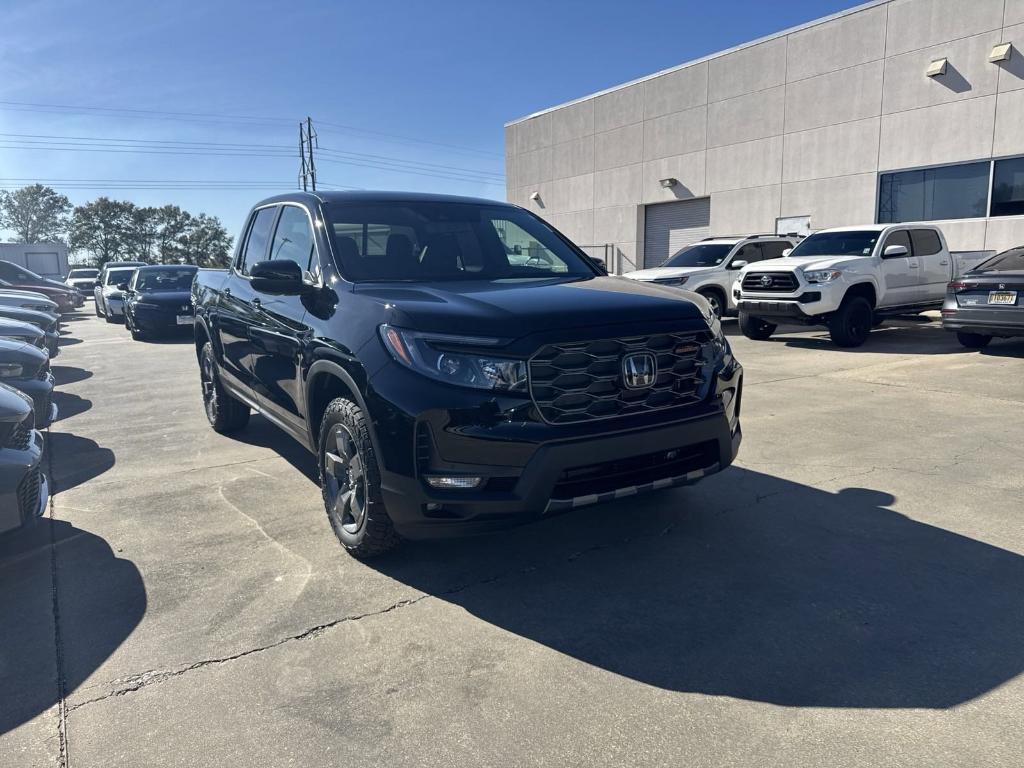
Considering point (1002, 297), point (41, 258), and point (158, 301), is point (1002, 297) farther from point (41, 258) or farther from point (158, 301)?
point (41, 258)

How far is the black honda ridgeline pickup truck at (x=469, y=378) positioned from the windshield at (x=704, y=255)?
1126cm

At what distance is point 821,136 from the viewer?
19.3m

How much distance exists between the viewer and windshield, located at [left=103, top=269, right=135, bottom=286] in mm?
23156

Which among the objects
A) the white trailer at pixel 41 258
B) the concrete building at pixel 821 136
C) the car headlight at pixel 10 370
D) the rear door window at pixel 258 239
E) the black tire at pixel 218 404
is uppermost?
the concrete building at pixel 821 136

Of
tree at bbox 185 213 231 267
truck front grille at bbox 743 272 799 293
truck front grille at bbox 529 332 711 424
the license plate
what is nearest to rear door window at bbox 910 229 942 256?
truck front grille at bbox 743 272 799 293

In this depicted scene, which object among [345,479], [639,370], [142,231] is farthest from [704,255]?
[142,231]

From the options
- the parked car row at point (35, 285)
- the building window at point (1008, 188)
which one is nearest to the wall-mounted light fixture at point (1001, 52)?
the building window at point (1008, 188)

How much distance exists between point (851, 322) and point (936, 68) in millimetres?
8998

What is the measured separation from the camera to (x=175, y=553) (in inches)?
150

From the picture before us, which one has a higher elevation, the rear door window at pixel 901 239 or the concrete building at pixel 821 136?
the concrete building at pixel 821 136

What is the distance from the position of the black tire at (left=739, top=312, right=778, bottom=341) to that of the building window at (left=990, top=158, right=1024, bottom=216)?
665 centimetres

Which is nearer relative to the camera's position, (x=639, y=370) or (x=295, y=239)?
(x=639, y=370)

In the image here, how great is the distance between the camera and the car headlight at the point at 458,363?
304cm

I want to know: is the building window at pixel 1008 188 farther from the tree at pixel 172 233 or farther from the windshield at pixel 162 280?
the tree at pixel 172 233
